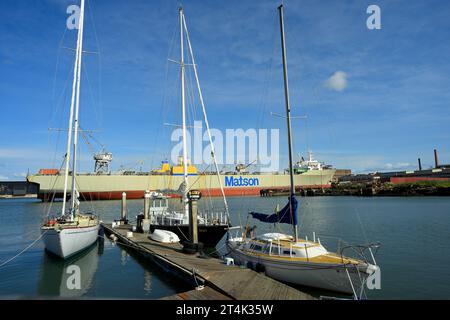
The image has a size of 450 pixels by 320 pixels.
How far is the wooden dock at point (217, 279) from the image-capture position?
10.1m

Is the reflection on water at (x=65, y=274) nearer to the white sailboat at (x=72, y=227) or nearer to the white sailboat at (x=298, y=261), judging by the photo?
the white sailboat at (x=72, y=227)

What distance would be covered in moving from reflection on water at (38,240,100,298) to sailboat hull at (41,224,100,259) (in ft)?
1.69

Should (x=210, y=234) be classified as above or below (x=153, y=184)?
below

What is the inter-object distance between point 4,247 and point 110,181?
194 ft

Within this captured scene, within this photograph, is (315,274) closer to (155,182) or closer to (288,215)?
(288,215)

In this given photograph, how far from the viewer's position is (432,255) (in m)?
18.2

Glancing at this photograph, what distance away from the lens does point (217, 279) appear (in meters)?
11.9

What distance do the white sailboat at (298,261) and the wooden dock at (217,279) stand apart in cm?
115

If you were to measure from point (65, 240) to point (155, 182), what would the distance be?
69.5 meters

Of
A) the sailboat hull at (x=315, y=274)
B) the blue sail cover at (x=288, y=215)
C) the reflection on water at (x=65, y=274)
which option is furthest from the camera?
the blue sail cover at (x=288, y=215)

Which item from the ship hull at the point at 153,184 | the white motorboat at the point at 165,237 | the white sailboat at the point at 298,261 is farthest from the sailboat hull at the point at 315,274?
the ship hull at the point at 153,184

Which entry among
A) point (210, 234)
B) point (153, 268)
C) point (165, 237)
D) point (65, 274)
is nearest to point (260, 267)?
point (153, 268)
